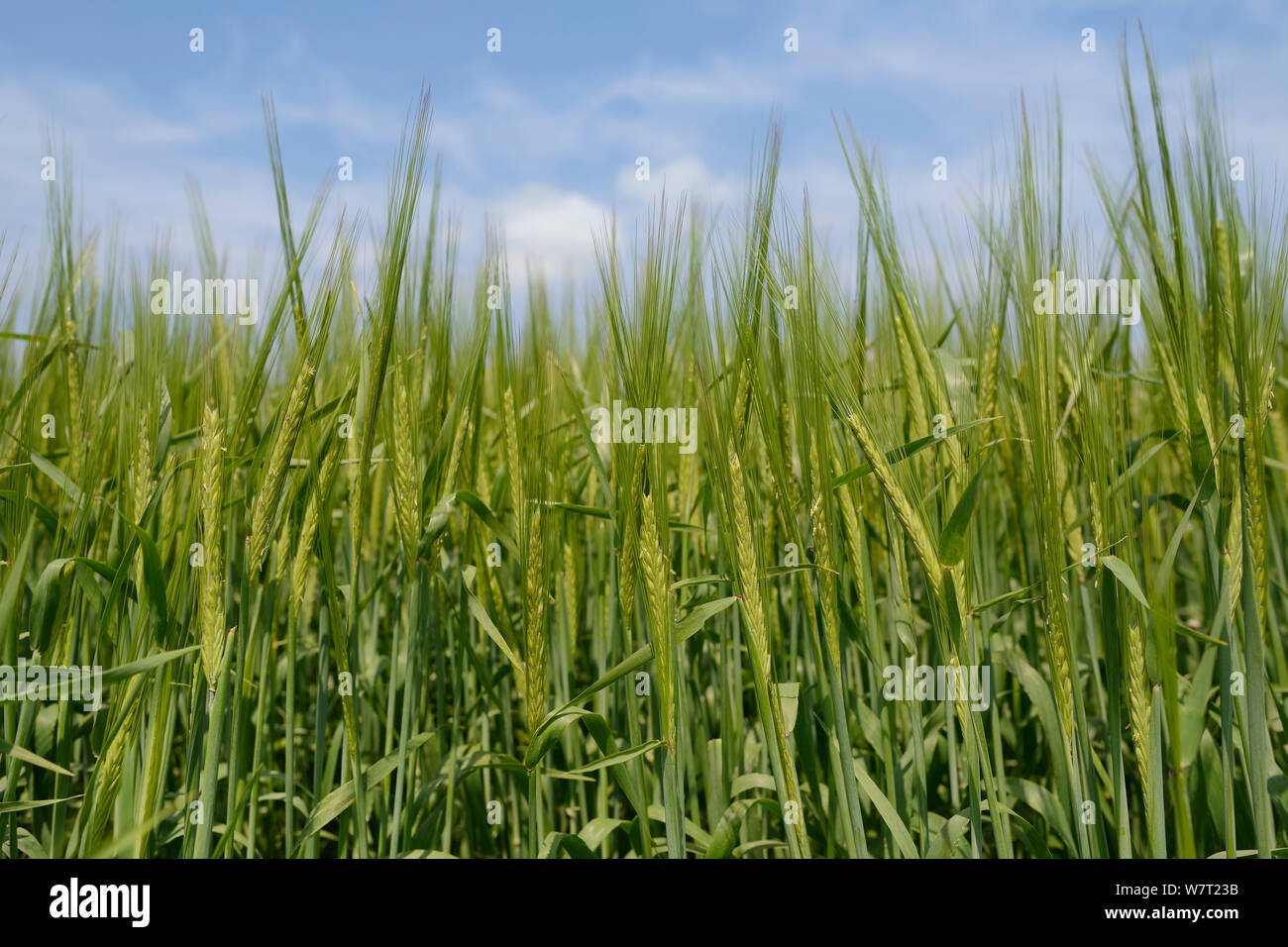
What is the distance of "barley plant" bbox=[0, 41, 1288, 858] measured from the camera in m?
0.94

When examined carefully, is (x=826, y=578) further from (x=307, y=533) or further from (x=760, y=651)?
(x=307, y=533)

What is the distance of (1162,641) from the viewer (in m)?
0.83

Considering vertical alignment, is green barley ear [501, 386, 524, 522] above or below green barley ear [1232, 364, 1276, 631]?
above

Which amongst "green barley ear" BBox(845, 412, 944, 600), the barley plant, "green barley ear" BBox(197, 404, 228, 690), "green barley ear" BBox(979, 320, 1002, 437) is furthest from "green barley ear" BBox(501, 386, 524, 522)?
"green barley ear" BBox(979, 320, 1002, 437)

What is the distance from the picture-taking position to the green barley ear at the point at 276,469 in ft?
Result: 3.06

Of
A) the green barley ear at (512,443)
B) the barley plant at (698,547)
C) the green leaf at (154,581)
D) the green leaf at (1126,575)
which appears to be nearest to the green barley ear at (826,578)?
the barley plant at (698,547)

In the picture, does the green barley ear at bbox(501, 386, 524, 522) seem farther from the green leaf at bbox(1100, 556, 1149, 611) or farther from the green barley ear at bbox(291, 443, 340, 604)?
the green leaf at bbox(1100, 556, 1149, 611)

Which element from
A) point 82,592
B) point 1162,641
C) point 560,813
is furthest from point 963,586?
point 82,592

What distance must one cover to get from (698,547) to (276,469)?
0.76m

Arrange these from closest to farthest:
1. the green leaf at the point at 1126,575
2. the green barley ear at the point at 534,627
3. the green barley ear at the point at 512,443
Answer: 1. the green leaf at the point at 1126,575
2. the green barley ear at the point at 534,627
3. the green barley ear at the point at 512,443

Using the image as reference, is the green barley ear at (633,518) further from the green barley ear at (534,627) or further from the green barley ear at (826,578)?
the green barley ear at (826,578)

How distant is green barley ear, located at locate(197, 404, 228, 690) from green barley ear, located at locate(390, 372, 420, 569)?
0.23 m

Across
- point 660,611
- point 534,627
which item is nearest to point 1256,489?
point 660,611
